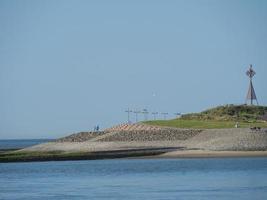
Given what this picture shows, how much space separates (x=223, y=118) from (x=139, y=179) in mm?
46937

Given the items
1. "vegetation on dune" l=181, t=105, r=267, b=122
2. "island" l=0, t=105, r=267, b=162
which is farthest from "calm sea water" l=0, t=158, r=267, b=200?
"vegetation on dune" l=181, t=105, r=267, b=122

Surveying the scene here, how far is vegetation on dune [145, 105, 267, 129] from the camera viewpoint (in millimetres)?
99812

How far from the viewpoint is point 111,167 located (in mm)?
76812

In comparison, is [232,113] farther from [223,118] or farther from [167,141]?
[167,141]

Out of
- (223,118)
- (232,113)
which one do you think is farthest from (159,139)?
(232,113)

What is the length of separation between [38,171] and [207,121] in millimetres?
33052

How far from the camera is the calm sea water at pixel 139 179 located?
51781 millimetres

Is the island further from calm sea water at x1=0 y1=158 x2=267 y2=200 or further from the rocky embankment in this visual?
calm sea water at x1=0 y1=158 x2=267 y2=200

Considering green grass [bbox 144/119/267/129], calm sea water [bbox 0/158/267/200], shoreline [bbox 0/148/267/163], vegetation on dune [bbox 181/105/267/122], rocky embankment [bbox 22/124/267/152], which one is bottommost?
calm sea water [bbox 0/158/267/200]

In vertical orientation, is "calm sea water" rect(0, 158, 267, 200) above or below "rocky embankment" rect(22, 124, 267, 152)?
below

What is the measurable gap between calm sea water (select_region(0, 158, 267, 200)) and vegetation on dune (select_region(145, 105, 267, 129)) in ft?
55.1

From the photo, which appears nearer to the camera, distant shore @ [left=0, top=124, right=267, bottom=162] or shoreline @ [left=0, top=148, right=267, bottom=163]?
shoreline @ [left=0, top=148, right=267, bottom=163]

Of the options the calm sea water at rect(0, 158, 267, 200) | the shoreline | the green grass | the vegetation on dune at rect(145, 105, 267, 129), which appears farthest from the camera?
the vegetation on dune at rect(145, 105, 267, 129)

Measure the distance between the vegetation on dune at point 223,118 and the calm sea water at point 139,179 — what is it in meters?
16.8
